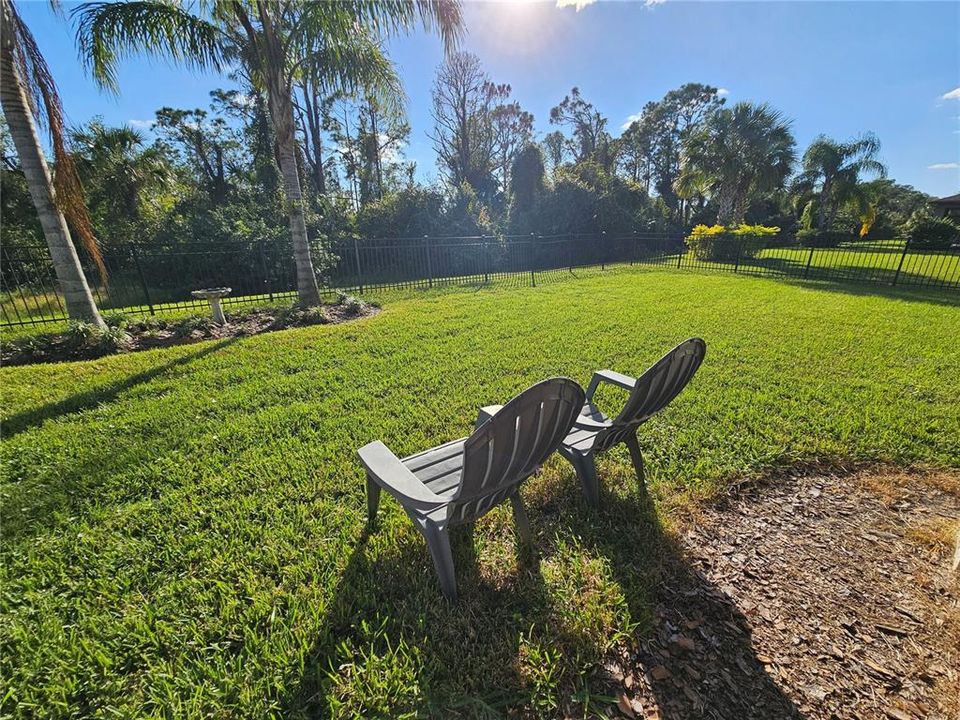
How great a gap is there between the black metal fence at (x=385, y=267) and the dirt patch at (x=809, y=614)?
31.0 ft

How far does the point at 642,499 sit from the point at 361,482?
1.83 meters

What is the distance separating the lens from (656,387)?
2014mm

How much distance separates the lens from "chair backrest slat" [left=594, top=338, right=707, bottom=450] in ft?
6.30

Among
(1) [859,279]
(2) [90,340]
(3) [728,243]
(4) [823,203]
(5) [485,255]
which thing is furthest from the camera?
(4) [823,203]

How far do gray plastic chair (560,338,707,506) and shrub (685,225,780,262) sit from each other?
15.9 meters

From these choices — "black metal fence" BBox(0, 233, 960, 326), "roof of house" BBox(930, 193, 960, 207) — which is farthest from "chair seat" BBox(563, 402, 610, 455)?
"roof of house" BBox(930, 193, 960, 207)

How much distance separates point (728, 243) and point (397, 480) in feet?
59.8

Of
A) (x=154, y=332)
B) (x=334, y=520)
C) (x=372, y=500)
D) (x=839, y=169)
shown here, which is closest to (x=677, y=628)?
(x=372, y=500)

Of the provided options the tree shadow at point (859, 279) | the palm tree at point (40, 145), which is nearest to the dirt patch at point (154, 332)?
the palm tree at point (40, 145)

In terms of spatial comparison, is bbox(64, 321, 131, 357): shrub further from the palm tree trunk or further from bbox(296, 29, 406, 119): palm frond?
bbox(296, 29, 406, 119): palm frond

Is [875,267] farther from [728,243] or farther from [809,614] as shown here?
[809,614]

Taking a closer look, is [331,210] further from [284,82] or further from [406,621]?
[406,621]

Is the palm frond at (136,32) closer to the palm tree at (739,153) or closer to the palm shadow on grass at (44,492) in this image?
the palm shadow on grass at (44,492)

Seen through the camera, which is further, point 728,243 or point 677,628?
point 728,243
